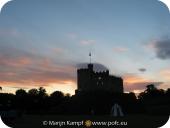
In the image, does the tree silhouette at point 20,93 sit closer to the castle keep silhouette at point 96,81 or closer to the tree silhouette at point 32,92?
the tree silhouette at point 32,92

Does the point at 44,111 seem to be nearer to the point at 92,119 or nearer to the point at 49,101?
the point at 49,101

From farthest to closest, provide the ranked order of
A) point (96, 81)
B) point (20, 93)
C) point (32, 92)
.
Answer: point (96, 81)
point (32, 92)
point (20, 93)

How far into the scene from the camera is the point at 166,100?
5.32 metres

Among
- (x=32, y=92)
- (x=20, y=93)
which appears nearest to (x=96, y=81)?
(x=32, y=92)

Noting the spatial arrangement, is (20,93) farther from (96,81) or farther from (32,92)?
(96,81)

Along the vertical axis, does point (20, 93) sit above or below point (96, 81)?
below

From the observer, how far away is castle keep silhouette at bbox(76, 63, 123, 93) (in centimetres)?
556

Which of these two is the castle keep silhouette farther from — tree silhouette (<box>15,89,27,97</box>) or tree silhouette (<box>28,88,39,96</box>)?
tree silhouette (<box>15,89,27,97</box>)

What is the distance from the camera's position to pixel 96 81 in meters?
5.85

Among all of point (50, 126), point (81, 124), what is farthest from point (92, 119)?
point (50, 126)

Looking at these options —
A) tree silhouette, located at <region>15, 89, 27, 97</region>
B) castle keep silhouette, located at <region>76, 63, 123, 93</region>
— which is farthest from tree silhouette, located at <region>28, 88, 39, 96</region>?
castle keep silhouette, located at <region>76, 63, 123, 93</region>

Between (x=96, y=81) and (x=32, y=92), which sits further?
(x=96, y=81)

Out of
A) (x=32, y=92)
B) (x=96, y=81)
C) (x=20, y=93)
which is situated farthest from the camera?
(x=96, y=81)

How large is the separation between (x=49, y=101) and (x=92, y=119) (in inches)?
40.3
